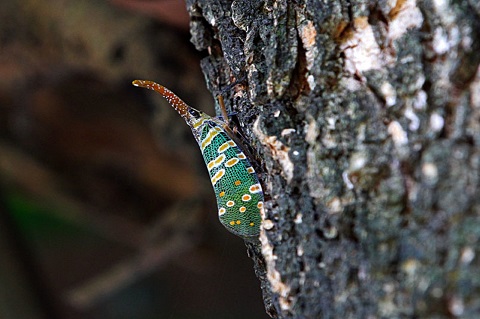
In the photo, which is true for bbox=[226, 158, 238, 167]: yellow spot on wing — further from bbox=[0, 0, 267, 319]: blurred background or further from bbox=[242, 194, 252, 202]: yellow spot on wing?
bbox=[0, 0, 267, 319]: blurred background

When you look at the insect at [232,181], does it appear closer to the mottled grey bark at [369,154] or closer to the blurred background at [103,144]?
the mottled grey bark at [369,154]

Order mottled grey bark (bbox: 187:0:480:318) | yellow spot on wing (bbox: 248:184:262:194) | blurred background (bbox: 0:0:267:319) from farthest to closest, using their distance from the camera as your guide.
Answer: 1. blurred background (bbox: 0:0:267:319)
2. yellow spot on wing (bbox: 248:184:262:194)
3. mottled grey bark (bbox: 187:0:480:318)

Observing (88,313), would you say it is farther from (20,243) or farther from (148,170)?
(20,243)

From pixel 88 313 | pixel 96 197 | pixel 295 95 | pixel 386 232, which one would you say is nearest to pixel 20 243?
pixel 96 197

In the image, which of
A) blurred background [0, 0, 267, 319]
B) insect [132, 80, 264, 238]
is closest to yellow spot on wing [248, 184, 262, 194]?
insect [132, 80, 264, 238]

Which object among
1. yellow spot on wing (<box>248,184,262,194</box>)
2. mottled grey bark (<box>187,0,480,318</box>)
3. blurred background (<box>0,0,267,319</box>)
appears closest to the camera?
mottled grey bark (<box>187,0,480,318</box>)

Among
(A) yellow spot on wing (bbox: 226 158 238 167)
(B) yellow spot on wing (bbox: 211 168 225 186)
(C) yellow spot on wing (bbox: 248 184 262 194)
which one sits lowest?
(C) yellow spot on wing (bbox: 248 184 262 194)

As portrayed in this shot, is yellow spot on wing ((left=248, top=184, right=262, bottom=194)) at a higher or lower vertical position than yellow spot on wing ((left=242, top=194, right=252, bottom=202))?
higher

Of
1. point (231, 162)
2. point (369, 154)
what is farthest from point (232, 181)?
point (369, 154)
